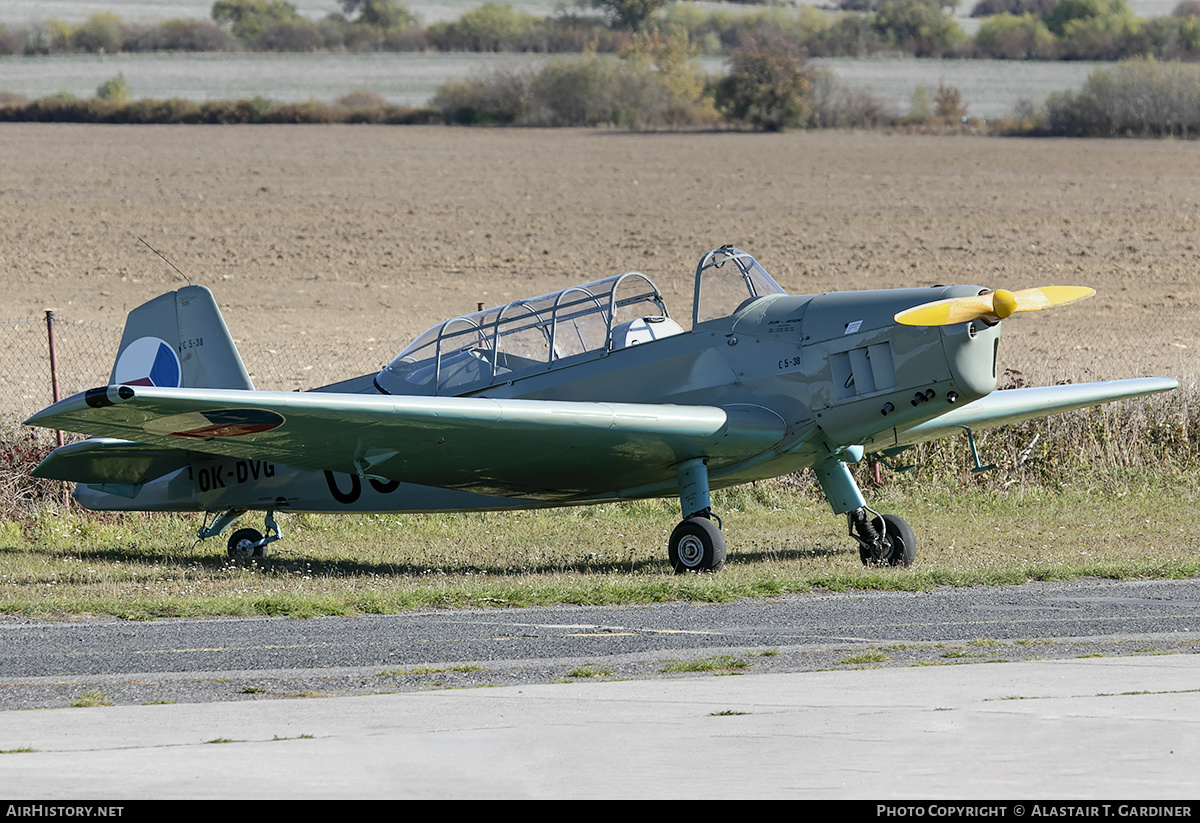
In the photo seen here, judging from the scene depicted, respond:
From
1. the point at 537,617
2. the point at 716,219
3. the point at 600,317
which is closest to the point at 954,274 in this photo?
the point at 716,219

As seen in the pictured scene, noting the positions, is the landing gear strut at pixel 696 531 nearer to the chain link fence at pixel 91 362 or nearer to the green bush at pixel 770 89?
the chain link fence at pixel 91 362

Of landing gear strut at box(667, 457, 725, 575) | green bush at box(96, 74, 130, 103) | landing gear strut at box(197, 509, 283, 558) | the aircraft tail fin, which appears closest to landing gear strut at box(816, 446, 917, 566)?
landing gear strut at box(667, 457, 725, 575)

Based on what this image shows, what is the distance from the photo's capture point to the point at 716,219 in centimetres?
4062

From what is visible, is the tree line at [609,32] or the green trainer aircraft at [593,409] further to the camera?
the tree line at [609,32]

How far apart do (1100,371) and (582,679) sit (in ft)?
49.7

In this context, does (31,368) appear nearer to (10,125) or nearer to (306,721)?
(306,721)

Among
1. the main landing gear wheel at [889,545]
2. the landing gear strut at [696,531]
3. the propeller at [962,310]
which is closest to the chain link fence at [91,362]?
the landing gear strut at [696,531]

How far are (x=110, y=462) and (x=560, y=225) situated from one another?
91.5 feet

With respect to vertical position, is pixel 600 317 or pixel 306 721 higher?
pixel 600 317

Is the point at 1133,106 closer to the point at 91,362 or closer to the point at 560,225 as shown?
the point at 560,225

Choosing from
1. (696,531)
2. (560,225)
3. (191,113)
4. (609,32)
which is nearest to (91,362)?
(696,531)

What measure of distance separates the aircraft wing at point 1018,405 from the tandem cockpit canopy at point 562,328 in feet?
5.88

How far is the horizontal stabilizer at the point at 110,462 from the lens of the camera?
1212 centimetres

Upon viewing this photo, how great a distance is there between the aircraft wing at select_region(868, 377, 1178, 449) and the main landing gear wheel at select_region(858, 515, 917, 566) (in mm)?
662
